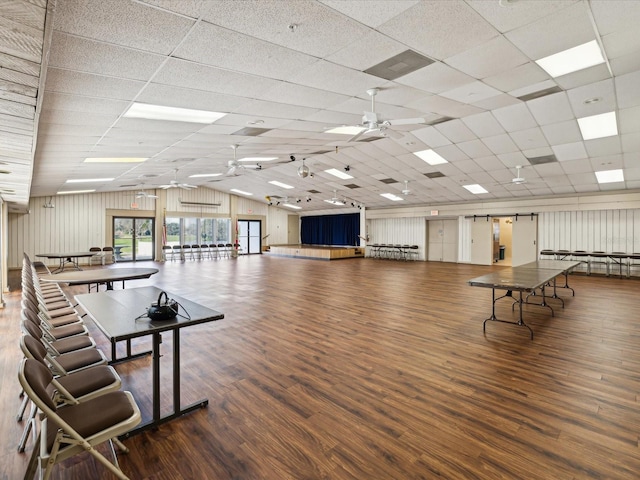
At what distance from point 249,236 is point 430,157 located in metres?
13.2

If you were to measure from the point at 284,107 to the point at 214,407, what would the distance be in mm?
3932

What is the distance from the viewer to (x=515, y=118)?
247 inches

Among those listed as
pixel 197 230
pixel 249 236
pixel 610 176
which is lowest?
pixel 249 236

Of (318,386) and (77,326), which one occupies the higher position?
(77,326)

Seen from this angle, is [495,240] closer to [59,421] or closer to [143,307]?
[143,307]

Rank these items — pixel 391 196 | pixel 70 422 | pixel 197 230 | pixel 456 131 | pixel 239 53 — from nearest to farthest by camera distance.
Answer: pixel 70 422
pixel 239 53
pixel 456 131
pixel 391 196
pixel 197 230

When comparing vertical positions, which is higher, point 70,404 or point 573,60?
point 573,60

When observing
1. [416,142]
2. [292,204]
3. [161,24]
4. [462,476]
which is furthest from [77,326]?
[292,204]

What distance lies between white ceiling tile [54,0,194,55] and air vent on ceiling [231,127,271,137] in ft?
A: 10.5

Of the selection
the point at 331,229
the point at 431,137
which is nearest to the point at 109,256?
the point at 331,229

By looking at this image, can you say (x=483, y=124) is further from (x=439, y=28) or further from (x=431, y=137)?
(x=439, y=28)

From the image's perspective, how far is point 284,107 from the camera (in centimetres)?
475

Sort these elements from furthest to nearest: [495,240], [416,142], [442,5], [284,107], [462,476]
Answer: [495,240] → [416,142] → [284,107] → [442,5] → [462,476]

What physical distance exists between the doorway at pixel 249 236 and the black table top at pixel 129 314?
52.8ft
